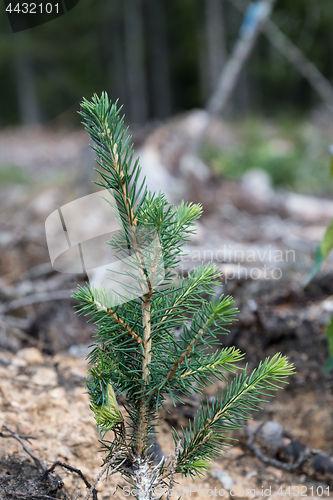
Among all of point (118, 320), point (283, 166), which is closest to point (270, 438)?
point (118, 320)

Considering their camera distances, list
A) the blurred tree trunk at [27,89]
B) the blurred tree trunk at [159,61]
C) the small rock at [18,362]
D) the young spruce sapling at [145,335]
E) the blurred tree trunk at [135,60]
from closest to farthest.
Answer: the young spruce sapling at [145,335]
the small rock at [18,362]
the blurred tree trunk at [135,60]
the blurred tree trunk at [27,89]
the blurred tree trunk at [159,61]

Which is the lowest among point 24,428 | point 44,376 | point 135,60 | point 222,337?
point 24,428

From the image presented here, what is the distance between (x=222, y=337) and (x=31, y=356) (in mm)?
786

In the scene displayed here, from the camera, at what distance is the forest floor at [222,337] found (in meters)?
1.02

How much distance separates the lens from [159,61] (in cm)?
1941

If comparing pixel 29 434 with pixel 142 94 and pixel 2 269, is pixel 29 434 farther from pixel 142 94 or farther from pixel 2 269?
pixel 142 94

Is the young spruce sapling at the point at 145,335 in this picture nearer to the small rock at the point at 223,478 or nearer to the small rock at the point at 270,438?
the small rock at the point at 223,478

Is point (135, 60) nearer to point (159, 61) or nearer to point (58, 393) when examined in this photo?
point (159, 61)

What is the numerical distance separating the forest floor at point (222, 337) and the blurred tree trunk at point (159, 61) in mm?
17398

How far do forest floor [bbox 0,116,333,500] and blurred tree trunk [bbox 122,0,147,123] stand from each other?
48.2 ft

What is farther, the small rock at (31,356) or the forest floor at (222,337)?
the small rock at (31,356)

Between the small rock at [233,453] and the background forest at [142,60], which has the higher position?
the background forest at [142,60]

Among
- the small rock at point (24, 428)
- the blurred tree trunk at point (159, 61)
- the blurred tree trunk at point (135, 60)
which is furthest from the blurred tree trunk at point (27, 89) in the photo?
the small rock at point (24, 428)

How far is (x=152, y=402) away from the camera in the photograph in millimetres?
726
